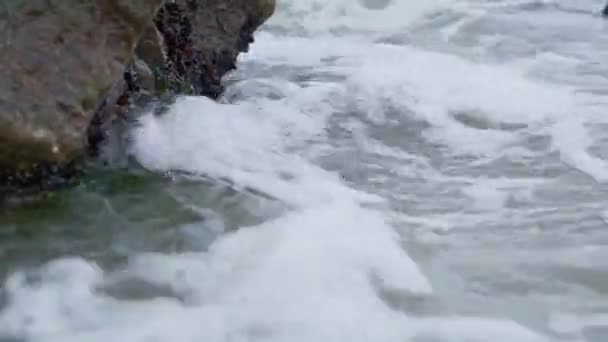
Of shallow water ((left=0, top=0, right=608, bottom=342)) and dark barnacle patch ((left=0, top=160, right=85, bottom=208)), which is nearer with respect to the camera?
shallow water ((left=0, top=0, right=608, bottom=342))

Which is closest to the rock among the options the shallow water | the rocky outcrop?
the rocky outcrop

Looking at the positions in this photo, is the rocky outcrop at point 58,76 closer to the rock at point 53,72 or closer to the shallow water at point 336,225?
the rock at point 53,72

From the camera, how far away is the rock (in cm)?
452

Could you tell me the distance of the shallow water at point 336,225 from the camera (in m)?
3.75

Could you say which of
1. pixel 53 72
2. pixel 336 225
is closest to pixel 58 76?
pixel 53 72

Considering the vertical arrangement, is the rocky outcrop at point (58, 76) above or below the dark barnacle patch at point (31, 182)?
above

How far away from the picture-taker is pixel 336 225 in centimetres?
458

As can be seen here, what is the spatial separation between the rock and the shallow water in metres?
0.27

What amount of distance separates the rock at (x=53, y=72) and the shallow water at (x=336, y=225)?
0.27m

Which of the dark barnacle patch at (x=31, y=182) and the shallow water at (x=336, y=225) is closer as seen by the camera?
the shallow water at (x=336, y=225)

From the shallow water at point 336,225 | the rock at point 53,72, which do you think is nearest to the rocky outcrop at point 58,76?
the rock at point 53,72

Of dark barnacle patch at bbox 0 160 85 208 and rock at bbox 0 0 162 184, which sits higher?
rock at bbox 0 0 162 184

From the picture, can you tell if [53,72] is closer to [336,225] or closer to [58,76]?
[58,76]

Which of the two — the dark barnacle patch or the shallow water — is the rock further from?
the shallow water
